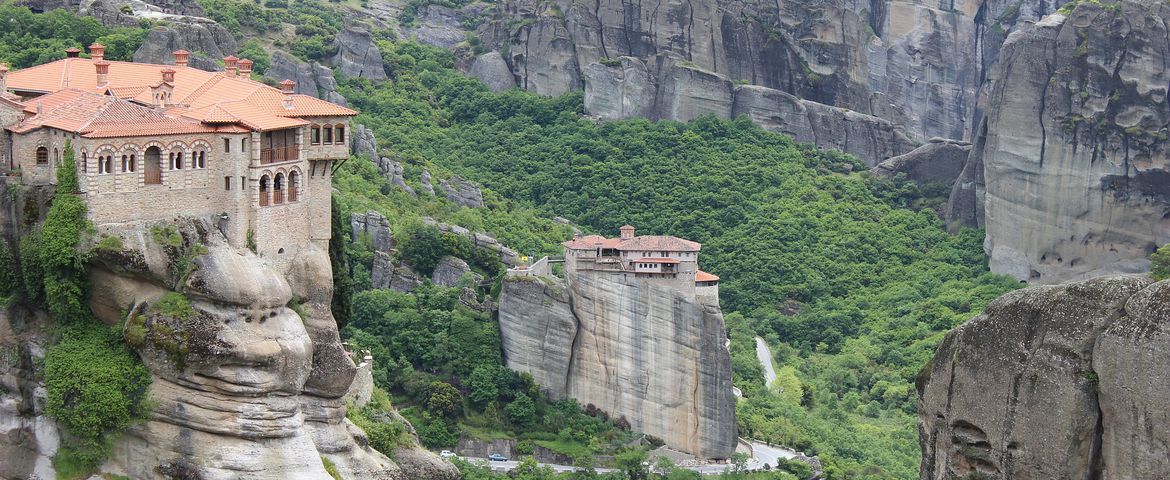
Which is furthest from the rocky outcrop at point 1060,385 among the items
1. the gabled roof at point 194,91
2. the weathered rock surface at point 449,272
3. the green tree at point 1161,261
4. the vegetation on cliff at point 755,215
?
the weathered rock surface at point 449,272

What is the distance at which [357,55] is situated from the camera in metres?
113

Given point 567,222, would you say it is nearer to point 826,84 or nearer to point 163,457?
point 826,84

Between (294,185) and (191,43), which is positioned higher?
(294,185)

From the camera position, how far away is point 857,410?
283 ft

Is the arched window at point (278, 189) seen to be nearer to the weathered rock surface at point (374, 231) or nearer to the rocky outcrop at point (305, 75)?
the weathered rock surface at point (374, 231)

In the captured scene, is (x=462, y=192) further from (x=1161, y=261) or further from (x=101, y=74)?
(x=101, y=74)

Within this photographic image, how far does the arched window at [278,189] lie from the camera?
48.6 m

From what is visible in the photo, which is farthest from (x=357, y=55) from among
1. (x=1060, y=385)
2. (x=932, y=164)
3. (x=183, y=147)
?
(x=1060, y=385)

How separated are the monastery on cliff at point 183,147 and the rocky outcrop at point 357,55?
6070cm

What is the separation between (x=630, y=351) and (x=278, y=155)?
106ft

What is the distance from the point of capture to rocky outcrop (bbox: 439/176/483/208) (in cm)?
9756

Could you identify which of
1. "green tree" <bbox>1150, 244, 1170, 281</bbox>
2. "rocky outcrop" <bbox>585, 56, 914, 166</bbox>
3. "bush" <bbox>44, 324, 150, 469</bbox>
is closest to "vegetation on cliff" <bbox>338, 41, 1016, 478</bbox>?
"rocky outcrop" <bbox>585, 56, 914, 166</bbox>

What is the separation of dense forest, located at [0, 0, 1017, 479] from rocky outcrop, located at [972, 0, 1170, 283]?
15.5 feet

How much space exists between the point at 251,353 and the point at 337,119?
8.78 metres
